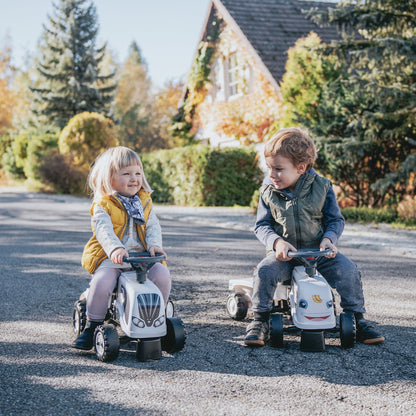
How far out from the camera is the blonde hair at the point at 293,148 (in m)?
3.90

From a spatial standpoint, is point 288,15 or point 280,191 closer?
Answer: point 280,191

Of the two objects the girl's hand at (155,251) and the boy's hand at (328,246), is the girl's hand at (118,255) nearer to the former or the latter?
the girl's hand at (155,251)

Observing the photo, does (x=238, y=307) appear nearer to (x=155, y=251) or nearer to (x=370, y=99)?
(x=155, y=251)

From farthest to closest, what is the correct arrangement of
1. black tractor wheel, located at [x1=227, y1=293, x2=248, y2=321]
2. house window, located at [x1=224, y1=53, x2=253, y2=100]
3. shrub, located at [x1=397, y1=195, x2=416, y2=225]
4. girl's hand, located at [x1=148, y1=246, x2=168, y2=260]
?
house window, located at [x1=224, y1=53, x2=253, y2=100] → shrub, located at [x1=397, y1=195, x2=416, y2=225] → black tractor wheel, located at [x1=227, y1=293, x2=248, y2=321] → girl's hand, located at [x1=148, y1=246, x2=168, y2=260]

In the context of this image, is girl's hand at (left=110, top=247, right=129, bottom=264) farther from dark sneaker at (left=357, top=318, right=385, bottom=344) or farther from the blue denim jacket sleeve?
dark sneaker at (left=357, top=318, right=385, bottom=344)

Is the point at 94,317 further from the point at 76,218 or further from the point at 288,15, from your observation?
the point at 288,15

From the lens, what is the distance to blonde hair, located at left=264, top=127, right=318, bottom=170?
12.8 feet

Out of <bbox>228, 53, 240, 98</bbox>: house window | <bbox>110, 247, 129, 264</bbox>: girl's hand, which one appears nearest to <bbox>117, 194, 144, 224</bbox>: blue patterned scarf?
<bbox>110, 247, 129, 264</bbox>: girl's hand

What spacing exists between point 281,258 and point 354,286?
545 millimetres

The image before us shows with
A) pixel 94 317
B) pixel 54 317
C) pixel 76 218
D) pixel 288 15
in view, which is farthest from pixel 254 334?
pixel 288 15

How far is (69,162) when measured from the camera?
25.6 metres

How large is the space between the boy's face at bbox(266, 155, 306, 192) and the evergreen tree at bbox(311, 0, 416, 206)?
7374mm

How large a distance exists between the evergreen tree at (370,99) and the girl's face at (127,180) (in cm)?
784

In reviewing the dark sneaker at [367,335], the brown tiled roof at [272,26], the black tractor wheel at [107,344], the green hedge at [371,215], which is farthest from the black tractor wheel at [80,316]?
the brown tiled roof at [272,26]
